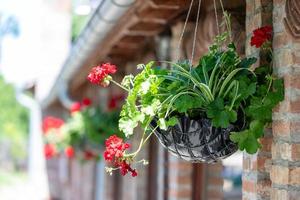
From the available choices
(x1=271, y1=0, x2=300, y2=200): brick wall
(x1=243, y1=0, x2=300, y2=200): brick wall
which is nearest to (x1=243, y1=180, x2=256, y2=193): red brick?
(x1=243, y1=0, x2=300, y2=200): brick wall

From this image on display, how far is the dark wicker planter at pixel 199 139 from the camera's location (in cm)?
239

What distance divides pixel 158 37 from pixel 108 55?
3.66ft

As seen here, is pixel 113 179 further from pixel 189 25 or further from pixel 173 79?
pixel 173 79

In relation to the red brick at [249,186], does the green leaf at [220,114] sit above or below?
above

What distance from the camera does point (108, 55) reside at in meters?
5.91

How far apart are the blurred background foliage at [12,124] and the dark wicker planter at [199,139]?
79.1 ft

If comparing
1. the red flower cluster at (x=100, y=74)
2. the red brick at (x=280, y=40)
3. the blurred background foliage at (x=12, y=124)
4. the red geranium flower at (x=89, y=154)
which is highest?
the blurred background foliage at (x=12, y=124)

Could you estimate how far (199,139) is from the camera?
242cm

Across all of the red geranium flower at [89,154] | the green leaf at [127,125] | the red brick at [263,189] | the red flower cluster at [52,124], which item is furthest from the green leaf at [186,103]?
the red flower cluster at [52,124]

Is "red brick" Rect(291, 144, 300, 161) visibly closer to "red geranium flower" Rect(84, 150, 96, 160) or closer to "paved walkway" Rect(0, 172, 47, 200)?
"red geranium flower" Rect(84, 150, 96, 160)

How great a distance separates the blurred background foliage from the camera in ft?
91.7

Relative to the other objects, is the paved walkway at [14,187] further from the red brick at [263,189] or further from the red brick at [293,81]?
the red brick at [293,81]

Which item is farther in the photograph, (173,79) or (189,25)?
(189,25)

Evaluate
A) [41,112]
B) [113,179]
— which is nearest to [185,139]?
[113,179]
